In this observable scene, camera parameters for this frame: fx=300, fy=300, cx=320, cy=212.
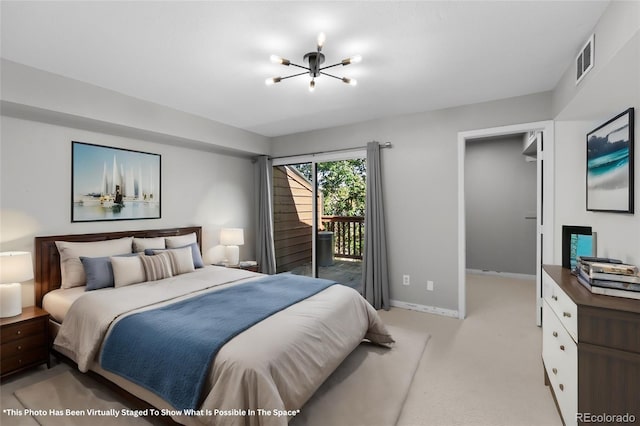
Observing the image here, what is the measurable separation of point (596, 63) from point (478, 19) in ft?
2.61

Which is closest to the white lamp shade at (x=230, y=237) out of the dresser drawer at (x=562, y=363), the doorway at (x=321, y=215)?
the doorway at (x=321, y=215)

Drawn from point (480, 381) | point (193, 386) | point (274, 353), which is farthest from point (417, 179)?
point (193, 386)

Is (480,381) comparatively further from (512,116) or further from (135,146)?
(135,146)

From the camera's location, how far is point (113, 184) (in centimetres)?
341

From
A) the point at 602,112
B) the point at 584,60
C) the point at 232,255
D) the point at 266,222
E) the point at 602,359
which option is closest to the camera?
the point at 602,359

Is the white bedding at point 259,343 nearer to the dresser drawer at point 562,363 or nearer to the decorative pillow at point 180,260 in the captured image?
the decorative pillow at point 180,260

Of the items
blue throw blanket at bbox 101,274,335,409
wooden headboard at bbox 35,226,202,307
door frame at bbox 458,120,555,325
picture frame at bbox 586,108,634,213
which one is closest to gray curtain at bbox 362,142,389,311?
door frame at bbox 458,120,555,325

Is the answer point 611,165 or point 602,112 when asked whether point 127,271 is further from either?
point 602,112

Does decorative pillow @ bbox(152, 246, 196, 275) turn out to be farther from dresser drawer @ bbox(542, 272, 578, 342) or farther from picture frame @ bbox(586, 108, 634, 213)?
picture frame @ bbox(586, 108, 634, 213)

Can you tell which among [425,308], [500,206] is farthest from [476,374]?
[500,206]

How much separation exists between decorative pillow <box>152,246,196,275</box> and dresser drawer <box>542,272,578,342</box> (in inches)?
134

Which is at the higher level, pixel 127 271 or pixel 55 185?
pixel 55 185

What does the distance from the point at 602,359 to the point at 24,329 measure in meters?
3.92

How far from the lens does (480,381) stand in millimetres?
2322
